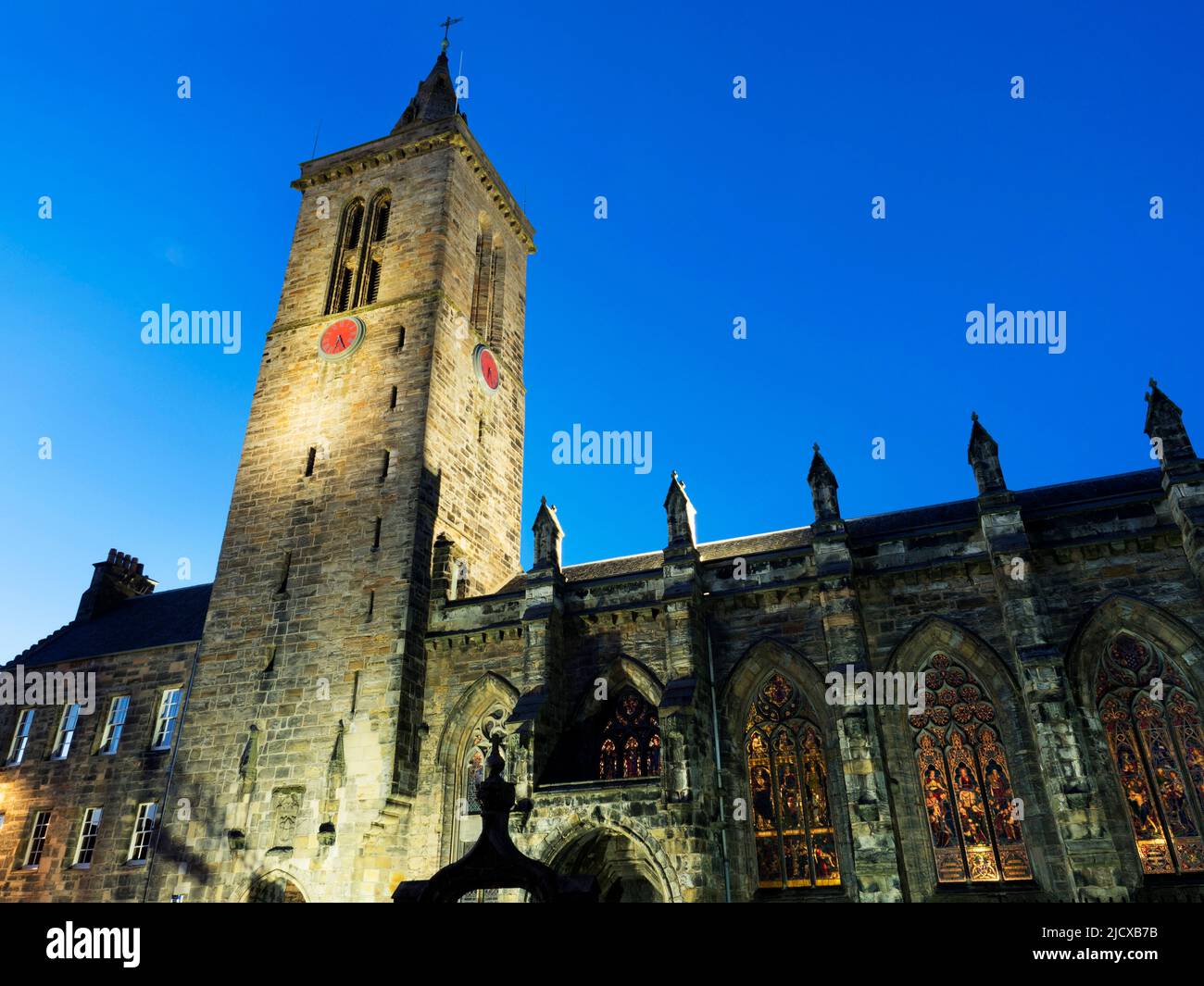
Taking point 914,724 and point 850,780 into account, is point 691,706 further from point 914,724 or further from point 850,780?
point 914,724

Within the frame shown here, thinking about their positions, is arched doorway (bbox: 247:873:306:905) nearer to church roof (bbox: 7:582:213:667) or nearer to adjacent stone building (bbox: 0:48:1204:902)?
adjacent stone building (bbox: 0:48:1204:902)

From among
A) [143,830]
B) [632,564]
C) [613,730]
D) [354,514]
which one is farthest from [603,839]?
[143,830]

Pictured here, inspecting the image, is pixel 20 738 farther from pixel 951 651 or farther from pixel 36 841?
pixel 951 651

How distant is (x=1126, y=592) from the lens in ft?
60.1

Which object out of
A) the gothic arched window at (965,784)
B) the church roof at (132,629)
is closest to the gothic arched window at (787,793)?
the gothic arched window at (965,784)

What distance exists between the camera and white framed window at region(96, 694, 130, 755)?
90.5ft

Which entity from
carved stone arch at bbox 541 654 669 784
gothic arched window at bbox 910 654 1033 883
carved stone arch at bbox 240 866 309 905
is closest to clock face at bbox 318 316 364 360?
carved stone arch at bbox 541 654 669 784

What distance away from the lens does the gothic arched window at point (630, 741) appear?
20.9 m

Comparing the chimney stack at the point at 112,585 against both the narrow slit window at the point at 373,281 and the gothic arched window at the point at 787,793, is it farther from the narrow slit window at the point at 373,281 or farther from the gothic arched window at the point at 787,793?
the gothic arched window at the point at 787,793

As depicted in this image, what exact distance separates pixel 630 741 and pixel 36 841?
2060cm

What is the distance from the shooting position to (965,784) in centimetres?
1827

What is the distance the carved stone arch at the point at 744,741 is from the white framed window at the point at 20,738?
24.8 m
